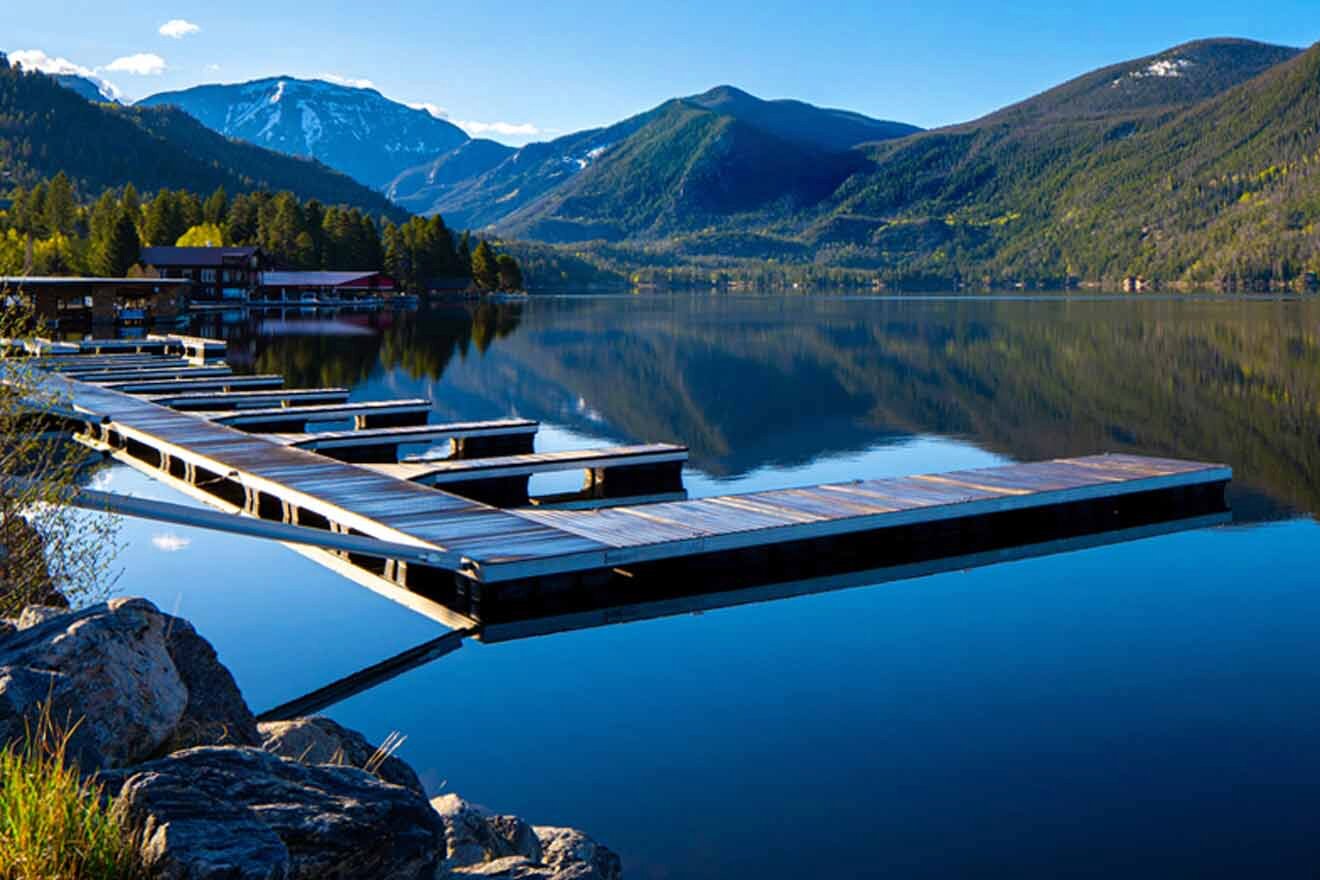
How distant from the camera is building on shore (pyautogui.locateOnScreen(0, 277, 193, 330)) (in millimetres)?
80625

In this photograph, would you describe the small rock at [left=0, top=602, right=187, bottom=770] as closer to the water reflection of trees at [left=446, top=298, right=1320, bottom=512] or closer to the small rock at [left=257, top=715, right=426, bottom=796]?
the small rock at [left=257, top=715, right=426, bottom=796]

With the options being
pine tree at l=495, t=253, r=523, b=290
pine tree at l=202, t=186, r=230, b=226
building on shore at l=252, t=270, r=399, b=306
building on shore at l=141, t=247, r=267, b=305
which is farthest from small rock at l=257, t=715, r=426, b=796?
pine tree at l=495, t=253, r=523, b=290

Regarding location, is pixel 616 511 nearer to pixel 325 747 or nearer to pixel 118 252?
pixel 325 747

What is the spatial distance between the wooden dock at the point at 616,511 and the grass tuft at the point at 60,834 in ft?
32.9

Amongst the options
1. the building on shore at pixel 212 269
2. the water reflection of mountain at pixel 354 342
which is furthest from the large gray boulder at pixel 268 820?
the building on shore at pixel 212 269

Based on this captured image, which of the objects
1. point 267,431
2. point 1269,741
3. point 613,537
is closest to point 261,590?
point 613,537

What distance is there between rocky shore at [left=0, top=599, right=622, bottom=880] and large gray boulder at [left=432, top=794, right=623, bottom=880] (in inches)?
0.4

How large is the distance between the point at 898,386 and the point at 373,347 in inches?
1260

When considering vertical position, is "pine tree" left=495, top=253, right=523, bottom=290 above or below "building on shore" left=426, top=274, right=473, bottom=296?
above

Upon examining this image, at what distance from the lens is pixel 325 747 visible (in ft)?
29.7

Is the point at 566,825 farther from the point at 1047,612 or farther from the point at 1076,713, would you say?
the point at 1047,612

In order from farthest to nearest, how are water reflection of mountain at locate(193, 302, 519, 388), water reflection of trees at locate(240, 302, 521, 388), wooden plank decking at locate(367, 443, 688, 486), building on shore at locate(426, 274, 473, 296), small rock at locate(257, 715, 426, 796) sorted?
building on shore at locate(426, 274, 473, 296) < water reflection of mountain at locate(193, 302, 519, 388) < water reflection of trees at locate(240, 302, 521, 388) < wooden plank decking at locate(367, 443, 688, 486) < small rock at locate(257, 715, 426, 796)

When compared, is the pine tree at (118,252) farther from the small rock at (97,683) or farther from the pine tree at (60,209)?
the small rock at (97,683)

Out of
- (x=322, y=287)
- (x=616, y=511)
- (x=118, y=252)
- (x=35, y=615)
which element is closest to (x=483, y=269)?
(x=322, y=287)
